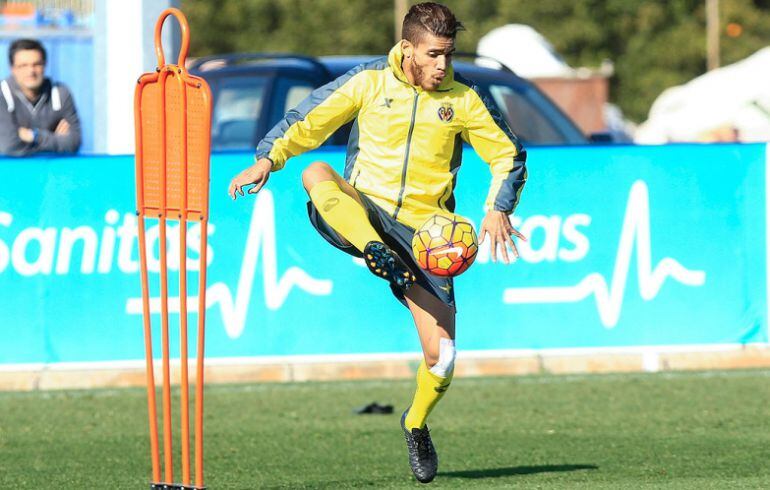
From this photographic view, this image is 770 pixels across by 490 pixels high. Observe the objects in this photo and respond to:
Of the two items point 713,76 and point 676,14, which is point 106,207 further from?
point 676,14

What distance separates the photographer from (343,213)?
7.37 metres

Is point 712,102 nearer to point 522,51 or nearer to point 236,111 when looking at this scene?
point 522,51

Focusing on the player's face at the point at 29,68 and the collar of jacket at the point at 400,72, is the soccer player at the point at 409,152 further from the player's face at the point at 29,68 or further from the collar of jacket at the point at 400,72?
the player's face at the point at 29,68

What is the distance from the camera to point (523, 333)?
11805 millimetres

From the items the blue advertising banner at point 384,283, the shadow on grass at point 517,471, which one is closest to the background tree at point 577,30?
the blue advertising banner at point 384,283

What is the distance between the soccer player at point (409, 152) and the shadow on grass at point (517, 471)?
1.50 ft

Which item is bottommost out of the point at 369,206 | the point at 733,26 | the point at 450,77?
the point at 733,26

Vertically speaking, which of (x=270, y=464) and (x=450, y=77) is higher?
(x=450, y=77)

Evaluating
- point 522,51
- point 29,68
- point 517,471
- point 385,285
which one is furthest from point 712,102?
point 517,471

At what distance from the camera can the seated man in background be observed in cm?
1235

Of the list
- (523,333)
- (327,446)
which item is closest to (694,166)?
(523,333)

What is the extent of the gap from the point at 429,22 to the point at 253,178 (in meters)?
1.01

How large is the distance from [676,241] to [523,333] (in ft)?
4.06

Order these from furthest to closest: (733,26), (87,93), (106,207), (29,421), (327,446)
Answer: (733,26), (87,93), (106,207), (29,421), (327,446)
